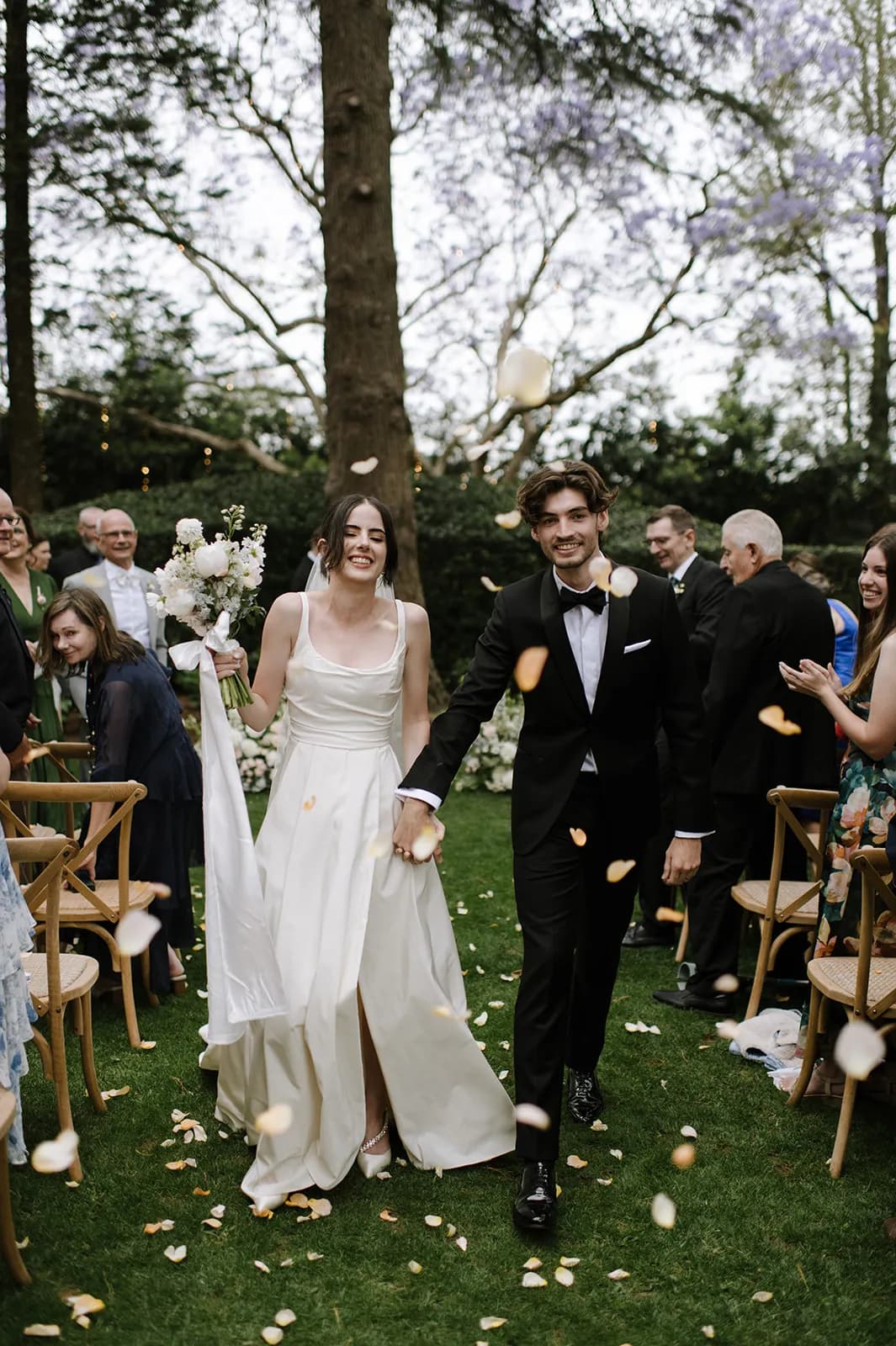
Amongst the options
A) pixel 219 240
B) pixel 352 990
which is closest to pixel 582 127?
pixel 219 240

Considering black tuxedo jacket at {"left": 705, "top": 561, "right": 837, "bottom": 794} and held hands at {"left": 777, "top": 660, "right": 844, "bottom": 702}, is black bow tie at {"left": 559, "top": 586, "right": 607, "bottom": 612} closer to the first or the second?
held hands at {"left": 777, "top": 660, "right": 844, "bottom": 702}

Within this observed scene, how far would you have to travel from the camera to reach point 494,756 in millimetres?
8711

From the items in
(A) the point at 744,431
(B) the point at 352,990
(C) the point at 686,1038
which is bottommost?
(C) the point at 686,1038

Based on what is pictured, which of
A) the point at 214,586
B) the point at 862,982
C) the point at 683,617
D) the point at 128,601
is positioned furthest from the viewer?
the point at 128,601

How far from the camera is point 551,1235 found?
290cm

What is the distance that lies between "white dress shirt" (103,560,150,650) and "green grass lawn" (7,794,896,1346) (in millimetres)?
3337

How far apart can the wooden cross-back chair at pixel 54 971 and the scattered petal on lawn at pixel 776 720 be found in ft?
9.00

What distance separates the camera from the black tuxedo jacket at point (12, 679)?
377 centimetres

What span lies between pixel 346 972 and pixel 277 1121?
0.45 metres

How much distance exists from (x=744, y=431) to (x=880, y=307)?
272 centimetres

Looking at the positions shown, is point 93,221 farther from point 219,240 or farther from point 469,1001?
point 469,1001

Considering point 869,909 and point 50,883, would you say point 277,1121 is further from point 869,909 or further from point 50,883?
point 869,909

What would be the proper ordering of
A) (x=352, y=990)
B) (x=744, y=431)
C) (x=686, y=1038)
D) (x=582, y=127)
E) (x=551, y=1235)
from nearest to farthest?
1. (x=551, y=1235)
2. (x=352, y=990)
3. (x=686, y=1038)
4. (x=582, y=127)
5. (x=744, y=431)

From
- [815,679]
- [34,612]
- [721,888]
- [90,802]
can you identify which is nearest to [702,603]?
[721,888]
